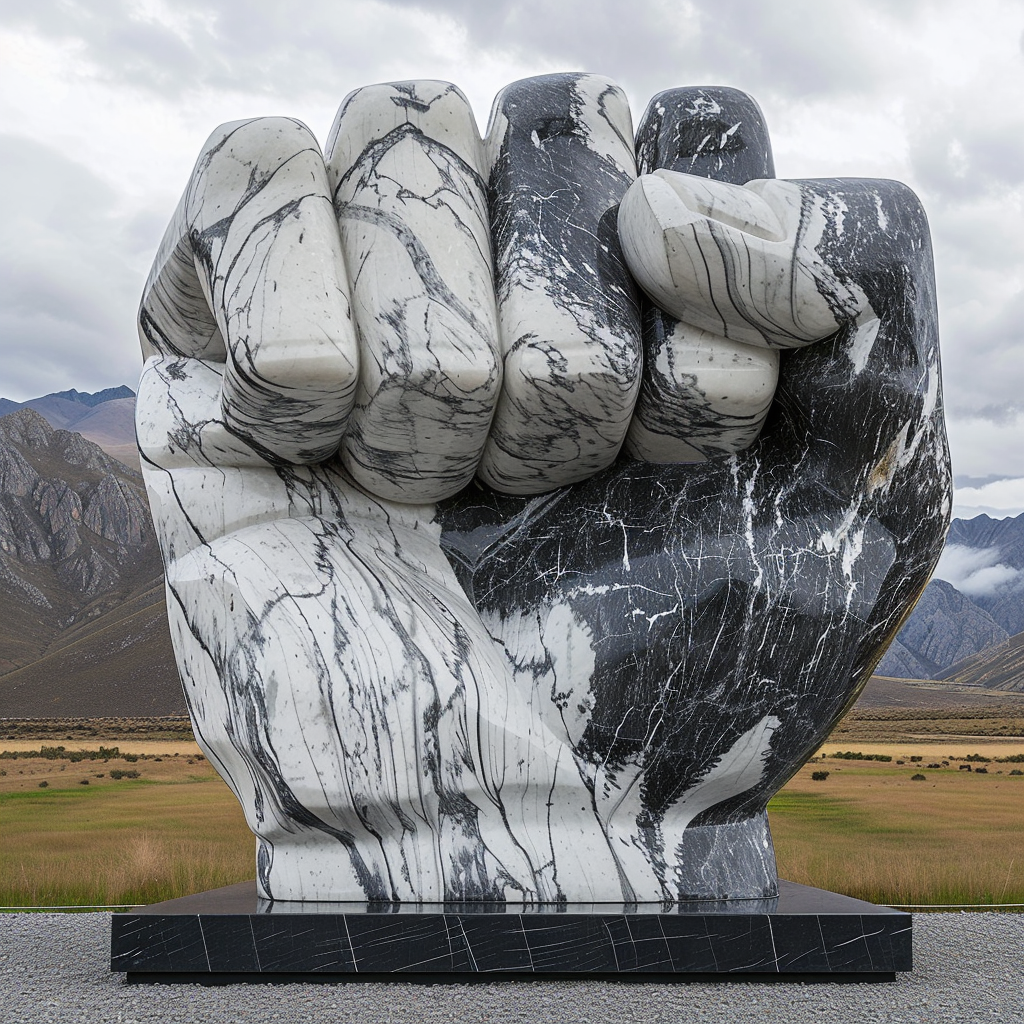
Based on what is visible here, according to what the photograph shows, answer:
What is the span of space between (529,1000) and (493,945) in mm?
382

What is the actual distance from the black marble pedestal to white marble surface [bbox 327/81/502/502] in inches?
82.4

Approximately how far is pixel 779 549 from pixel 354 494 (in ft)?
7.12

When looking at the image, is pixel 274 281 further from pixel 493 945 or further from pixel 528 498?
pixel 493 945

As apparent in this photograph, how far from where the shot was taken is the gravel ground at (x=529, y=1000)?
397 cm

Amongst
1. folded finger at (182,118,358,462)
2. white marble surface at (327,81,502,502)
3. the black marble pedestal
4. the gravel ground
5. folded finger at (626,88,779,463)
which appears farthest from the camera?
folded finger at (626,88,779,463)

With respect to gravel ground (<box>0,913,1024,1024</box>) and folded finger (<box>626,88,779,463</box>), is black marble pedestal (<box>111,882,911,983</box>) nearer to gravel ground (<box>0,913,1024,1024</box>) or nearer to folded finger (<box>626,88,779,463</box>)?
gravel ground (<box>0,913,1024,1024</box>)

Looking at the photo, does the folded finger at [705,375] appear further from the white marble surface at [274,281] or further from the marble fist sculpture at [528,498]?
the white marble surface at [274,281]

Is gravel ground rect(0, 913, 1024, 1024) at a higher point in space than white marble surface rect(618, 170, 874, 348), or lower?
lower

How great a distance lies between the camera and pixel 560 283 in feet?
16.8

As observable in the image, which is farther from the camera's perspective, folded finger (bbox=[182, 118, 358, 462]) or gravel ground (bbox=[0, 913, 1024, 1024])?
folded finger (bbox=[182, 118, 358, 462])

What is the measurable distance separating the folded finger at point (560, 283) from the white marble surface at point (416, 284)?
123 millimetres

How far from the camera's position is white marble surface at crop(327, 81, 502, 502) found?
4910 millimetres

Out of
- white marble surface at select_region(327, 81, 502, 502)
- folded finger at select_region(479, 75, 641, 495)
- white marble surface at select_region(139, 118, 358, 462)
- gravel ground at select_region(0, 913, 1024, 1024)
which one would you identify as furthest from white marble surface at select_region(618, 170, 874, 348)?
gravel ground at select_region(0, 913, 1024, 1024)

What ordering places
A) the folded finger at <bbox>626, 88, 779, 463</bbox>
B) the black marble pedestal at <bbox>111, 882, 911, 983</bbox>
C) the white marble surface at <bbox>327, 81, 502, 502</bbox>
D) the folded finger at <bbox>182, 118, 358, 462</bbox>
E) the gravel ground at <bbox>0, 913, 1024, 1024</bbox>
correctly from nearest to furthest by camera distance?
the gravel ground at <bbox>0, 913, 1024, 1024</bbox>, the black marble pedestal at <bbox>111, 882, 911, 983</bbox>, the folded finger at <bbox>182, 118, 358, 462</bbox>, the white marble surface at <bbox>327, 81, 502, 502</bbox>, the folded finger at <bbox>626, 88, 779, 463</bbox>
